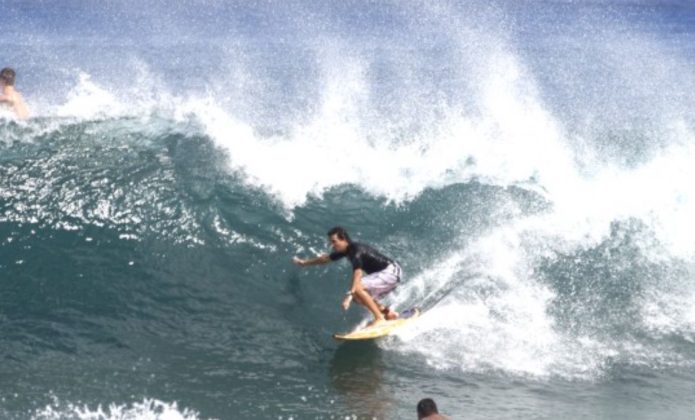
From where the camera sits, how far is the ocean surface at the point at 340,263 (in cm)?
1027

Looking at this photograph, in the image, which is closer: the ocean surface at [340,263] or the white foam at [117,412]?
the white foam at [117,412]

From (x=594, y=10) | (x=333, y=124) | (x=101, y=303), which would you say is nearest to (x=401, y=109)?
(x=333, y=124)

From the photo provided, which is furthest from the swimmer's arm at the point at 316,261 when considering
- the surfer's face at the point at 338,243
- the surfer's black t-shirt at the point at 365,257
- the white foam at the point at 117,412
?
the white foam at the point at 117,412

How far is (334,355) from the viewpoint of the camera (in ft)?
36.3

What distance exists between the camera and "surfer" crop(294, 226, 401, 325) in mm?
11438

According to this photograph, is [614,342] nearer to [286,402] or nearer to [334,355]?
[334,355]

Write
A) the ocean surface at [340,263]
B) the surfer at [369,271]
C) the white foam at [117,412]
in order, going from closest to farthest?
the white foam at [117,412] < the ocean surface at [340,263] < the surfer at [369,271]

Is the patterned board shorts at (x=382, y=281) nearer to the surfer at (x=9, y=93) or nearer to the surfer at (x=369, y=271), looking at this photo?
the surfer at (x=369, y=271)

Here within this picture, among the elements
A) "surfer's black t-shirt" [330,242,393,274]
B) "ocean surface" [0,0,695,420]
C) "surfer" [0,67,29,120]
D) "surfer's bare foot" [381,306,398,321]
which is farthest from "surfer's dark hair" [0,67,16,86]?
"surfer's bare foot" [381,306,398,321]

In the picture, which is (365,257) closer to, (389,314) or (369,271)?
(369,271)

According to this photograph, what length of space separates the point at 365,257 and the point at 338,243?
439 millimetres

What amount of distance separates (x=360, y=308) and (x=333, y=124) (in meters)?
7.60

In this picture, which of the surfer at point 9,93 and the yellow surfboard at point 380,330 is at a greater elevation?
the surfer at point 9,93

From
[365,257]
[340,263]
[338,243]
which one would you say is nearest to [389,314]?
[365,257]
